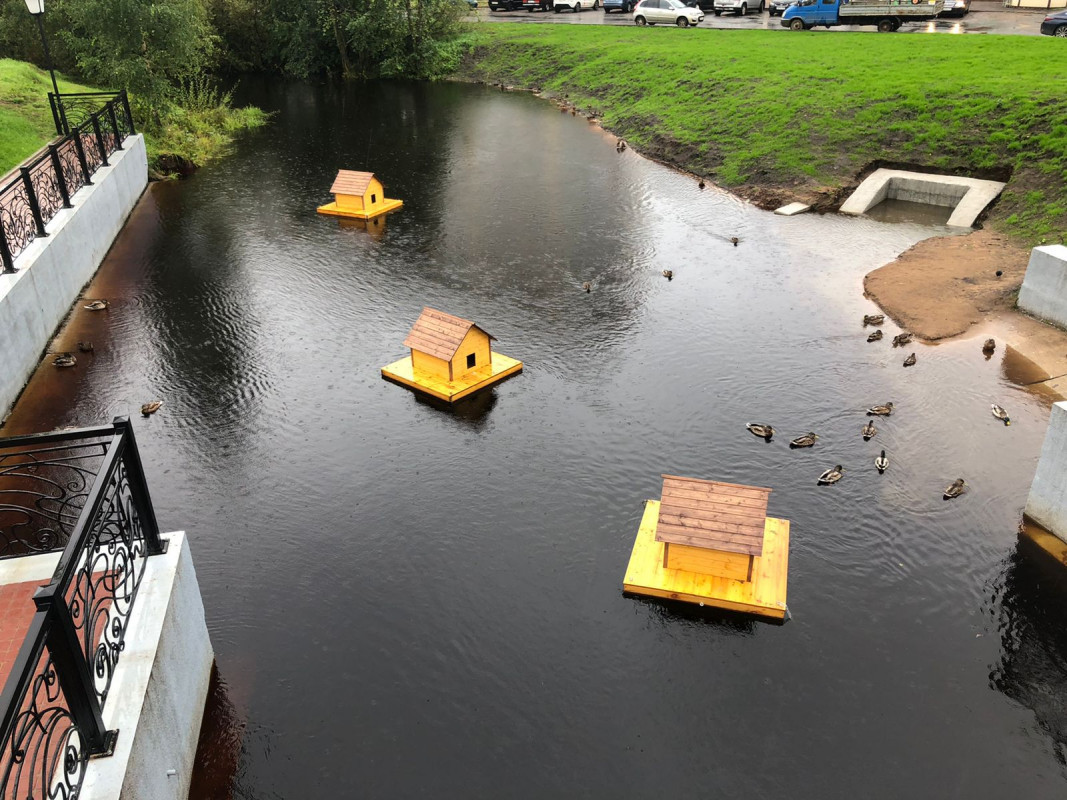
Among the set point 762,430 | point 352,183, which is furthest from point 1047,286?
point 352,183

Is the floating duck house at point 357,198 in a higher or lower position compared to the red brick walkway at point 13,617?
lower

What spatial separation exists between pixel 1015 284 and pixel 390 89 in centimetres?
3573

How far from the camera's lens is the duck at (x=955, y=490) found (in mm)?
12188

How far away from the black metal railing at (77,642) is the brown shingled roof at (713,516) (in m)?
6.10

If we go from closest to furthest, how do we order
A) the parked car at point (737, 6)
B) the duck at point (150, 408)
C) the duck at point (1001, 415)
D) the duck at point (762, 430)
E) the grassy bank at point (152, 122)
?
the duck at point (762, 430) → the duck at point (1001, 415) → the duck at point (150, 408) → the grassy bank at point (152, 122) → the parked car at point (737, 6)

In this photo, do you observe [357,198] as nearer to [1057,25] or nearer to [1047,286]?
[1047,286]

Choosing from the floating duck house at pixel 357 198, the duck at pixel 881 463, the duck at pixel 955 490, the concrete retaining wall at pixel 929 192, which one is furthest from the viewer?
the floating duck house at pixel 357 198

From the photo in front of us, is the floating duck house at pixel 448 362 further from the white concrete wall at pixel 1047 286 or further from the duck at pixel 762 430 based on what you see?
the white concrete wall at pixel 1047 286

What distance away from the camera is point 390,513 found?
12.0m

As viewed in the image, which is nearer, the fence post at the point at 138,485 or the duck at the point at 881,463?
the fence post at the point at 138,485

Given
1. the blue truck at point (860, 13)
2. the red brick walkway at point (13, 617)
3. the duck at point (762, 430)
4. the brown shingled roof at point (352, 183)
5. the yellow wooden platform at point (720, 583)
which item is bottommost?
the yellow wooden platform at point (720, 583)

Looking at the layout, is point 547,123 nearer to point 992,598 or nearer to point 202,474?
point 202,474

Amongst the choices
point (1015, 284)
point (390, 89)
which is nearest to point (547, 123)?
point (390, 89)

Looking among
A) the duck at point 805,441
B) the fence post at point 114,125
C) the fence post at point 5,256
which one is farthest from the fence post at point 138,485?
the fence post at point 114,125
